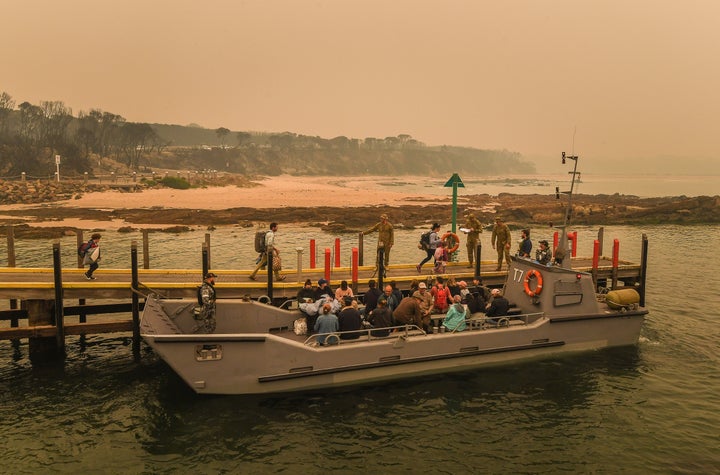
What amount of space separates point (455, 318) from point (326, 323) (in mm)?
3753

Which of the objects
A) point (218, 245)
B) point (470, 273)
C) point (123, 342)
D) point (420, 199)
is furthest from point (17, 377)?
point (420, 199)

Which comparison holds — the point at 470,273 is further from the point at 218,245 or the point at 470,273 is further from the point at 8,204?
the point at 8,204

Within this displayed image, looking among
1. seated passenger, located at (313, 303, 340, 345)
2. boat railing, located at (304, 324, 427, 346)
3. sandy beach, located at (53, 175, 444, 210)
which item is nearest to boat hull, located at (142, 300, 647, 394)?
boat railing, located at (304, 324, 427, 346)

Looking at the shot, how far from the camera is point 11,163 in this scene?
85.9m

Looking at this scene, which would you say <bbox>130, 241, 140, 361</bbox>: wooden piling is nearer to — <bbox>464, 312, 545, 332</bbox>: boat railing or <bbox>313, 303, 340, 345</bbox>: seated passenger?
<bbox>313, 303, 340, 345</bbox>: seated passenger

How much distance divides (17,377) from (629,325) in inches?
731

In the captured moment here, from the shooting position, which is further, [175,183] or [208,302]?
[175,183]

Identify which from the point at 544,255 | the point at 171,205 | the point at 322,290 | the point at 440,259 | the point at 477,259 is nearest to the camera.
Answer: the point at 322,290

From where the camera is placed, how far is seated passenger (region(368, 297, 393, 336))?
15.4m

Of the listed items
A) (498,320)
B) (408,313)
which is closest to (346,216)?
(498,320)

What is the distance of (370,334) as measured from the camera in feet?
50.6

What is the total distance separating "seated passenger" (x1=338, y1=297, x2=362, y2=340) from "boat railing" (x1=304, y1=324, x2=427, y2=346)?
56 mm

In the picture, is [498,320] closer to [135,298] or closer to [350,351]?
[350,351]

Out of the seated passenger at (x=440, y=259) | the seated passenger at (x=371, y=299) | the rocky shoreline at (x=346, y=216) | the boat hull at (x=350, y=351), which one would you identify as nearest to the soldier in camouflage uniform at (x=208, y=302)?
the boat hull at (x=350, y=351)
